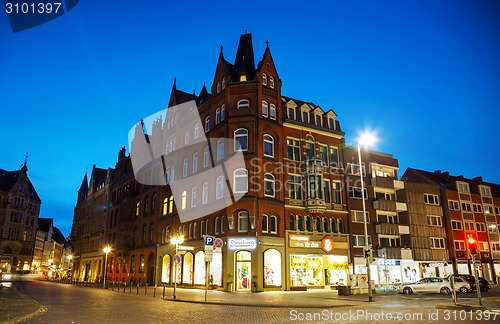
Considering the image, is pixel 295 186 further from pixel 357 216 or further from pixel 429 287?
pixel 429 287

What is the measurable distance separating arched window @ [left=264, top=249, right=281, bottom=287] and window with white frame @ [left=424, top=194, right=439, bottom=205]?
26.6 metres

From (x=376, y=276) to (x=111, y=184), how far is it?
1990 inches

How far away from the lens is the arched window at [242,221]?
35.1 meters

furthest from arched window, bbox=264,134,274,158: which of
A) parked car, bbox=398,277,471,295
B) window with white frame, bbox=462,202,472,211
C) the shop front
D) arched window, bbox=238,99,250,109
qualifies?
window with white frame, bbox=462,202,472,211

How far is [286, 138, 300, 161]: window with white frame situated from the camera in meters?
40.2

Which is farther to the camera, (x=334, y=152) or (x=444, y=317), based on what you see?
(x=334, y=152)

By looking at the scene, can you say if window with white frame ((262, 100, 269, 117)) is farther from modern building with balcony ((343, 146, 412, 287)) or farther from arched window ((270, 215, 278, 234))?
modern building with balcony ((343, 146, 412, 287))

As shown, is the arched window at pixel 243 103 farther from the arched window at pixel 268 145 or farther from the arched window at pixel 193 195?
the arched window at pixel 193 195

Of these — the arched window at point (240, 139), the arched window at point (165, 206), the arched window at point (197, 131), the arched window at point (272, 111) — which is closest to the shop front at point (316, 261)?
the arched window at point (240, 139)

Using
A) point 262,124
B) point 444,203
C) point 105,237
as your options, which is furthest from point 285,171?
point 105,237

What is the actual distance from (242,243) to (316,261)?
8807 millimetres

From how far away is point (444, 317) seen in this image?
14594 mm

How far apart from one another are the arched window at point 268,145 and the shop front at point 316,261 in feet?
26.7

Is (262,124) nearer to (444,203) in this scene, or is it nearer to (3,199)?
(444,203)
